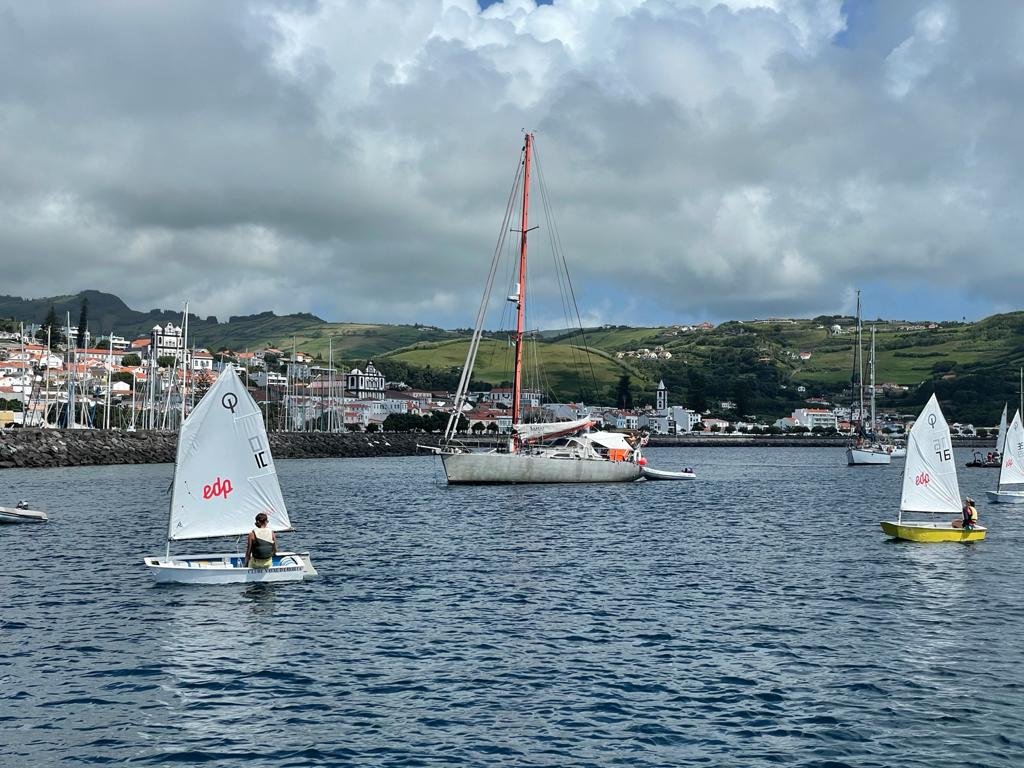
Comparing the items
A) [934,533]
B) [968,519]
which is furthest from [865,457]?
[934,533]

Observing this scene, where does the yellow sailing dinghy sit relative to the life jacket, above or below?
above

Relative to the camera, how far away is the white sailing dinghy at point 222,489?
34.5 m

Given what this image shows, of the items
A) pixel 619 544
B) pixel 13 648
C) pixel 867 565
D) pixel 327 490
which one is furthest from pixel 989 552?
pixel 327 490

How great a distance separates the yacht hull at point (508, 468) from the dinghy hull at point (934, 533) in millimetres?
34601

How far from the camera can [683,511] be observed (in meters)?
68.6

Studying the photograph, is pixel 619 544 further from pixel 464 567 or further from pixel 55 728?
pixel 55 728

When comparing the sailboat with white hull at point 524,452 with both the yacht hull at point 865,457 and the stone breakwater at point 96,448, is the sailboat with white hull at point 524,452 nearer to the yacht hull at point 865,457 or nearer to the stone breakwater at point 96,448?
the stone breakwater at point 96,448

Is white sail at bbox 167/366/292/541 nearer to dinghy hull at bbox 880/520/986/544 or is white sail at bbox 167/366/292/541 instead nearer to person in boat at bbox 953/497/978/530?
dinghy hull at bbox 880/520/986/544

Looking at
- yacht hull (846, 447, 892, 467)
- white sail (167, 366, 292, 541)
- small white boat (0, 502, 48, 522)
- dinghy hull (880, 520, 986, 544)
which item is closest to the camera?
white sail (167, 366, 292, 541)

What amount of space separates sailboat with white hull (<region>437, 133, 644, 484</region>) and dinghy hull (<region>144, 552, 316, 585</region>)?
135ft

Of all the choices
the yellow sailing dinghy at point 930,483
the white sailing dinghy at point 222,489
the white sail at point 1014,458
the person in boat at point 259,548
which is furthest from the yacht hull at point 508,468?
the person in boat at point 259,548

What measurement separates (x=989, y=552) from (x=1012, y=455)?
3496 centimetres

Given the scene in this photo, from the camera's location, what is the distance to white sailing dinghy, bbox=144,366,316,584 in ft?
113

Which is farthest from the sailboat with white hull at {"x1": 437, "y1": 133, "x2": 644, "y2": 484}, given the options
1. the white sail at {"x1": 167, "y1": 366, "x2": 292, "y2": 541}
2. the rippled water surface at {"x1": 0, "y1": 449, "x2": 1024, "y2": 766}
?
the white sail at {"x1": 167, "y1": 366, "x2": 292, "y2": 541}
